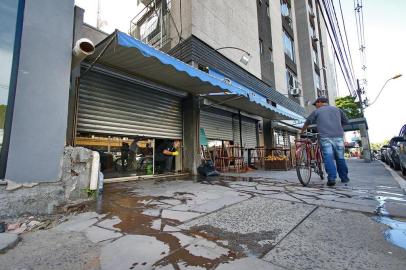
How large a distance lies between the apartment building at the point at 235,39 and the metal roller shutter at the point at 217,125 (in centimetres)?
12

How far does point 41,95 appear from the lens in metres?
2.89

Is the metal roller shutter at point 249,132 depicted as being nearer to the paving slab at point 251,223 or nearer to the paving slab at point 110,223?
the paving slab at point 251,223

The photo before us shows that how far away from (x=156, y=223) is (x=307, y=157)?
384cm

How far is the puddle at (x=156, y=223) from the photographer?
158cm

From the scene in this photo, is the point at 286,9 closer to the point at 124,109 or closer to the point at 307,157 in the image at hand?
the point at 307,157

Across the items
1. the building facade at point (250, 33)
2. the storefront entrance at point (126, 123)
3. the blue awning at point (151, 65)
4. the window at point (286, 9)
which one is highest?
the window at point (286, 9)

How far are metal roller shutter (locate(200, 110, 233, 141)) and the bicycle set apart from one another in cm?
392

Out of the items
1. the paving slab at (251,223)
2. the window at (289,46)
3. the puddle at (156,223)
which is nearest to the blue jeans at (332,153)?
the paving slab at (251,223)

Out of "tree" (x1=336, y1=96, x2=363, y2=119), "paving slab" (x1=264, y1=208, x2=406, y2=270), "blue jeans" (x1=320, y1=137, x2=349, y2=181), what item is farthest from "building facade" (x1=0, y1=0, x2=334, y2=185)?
"tree" (x1=336, y1=96, x2=363, y2=119)

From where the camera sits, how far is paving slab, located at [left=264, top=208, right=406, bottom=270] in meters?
1.50

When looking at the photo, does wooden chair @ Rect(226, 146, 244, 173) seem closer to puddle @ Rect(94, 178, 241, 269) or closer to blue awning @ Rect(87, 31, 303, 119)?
blue awning @ Rect(87, 31, 303, 119)

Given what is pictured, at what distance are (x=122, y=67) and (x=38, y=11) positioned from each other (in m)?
2.55

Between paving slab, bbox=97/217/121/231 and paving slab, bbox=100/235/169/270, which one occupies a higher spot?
paving slab, bbox=97/217/121/231

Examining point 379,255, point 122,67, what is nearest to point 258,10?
point 122,67
